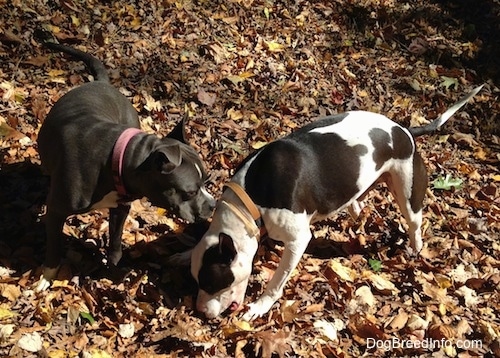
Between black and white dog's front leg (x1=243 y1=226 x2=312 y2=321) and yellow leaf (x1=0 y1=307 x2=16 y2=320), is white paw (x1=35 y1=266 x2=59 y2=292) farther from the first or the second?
black and white dog's front leg (x1=243 y1=226 x2=312 y2=321)

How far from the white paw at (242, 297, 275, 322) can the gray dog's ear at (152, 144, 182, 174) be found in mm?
1330

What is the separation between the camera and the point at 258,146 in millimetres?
6613

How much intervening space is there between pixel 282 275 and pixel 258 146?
87.5 inches

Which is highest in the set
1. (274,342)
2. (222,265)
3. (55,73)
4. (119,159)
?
(119,159)

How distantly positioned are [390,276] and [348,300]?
2.09 feet

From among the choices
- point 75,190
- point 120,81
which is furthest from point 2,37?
point 75,190

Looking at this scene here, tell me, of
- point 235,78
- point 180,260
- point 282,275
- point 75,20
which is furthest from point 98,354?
point 75,20

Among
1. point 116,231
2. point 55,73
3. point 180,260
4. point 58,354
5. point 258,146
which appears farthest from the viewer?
point 55,73

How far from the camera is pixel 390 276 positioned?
18.0 feet

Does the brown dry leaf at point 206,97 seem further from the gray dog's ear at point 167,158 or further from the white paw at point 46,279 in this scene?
the white paw at point 46,279

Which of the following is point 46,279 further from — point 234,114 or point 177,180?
point 234,114

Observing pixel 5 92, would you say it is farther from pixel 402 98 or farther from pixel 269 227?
pixel 402 98

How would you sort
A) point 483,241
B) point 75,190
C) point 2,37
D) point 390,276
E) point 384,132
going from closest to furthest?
1. point 75,190
2. point 384,132
3. point 390,276
4. point 483,241
5. point 2,37

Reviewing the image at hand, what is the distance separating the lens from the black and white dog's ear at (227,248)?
4199mm
